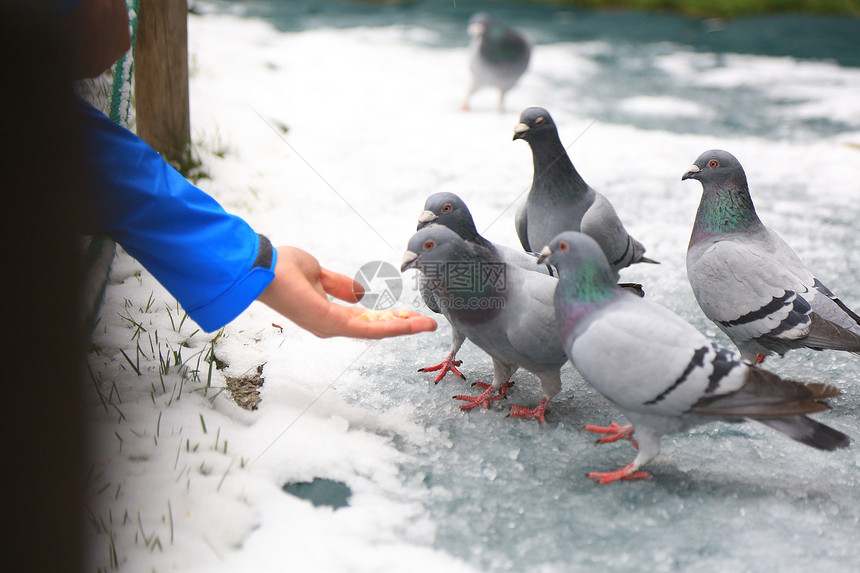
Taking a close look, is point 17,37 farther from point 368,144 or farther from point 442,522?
point 368,144

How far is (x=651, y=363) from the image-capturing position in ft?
6.00

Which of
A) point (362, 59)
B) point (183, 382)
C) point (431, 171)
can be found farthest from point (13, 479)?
point (362, 59)

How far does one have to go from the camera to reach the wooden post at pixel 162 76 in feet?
11.4

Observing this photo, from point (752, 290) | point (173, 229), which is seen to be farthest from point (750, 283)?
point (173, 229)

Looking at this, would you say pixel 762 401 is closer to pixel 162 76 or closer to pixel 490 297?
pixel 490 297

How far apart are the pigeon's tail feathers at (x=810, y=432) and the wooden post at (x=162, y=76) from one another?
303 cm

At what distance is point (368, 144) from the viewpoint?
4859 mm

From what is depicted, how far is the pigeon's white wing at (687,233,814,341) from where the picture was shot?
2.38 meters

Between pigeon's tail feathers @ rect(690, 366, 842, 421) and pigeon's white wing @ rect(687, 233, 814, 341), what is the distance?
22.5 inches

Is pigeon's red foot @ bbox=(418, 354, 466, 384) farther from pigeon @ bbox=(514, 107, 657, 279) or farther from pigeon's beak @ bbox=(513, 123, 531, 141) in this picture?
pigeon's beak @ bbox=(513, 123, 531, 141)

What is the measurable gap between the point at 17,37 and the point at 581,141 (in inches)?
176

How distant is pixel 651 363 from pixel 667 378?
5 cm

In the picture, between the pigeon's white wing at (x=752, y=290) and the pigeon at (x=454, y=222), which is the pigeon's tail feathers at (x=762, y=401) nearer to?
the pigeon's white wing at (x=752, y=290)

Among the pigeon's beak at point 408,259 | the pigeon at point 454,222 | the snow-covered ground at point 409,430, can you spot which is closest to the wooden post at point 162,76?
the snow-covered ground at point 409,430
